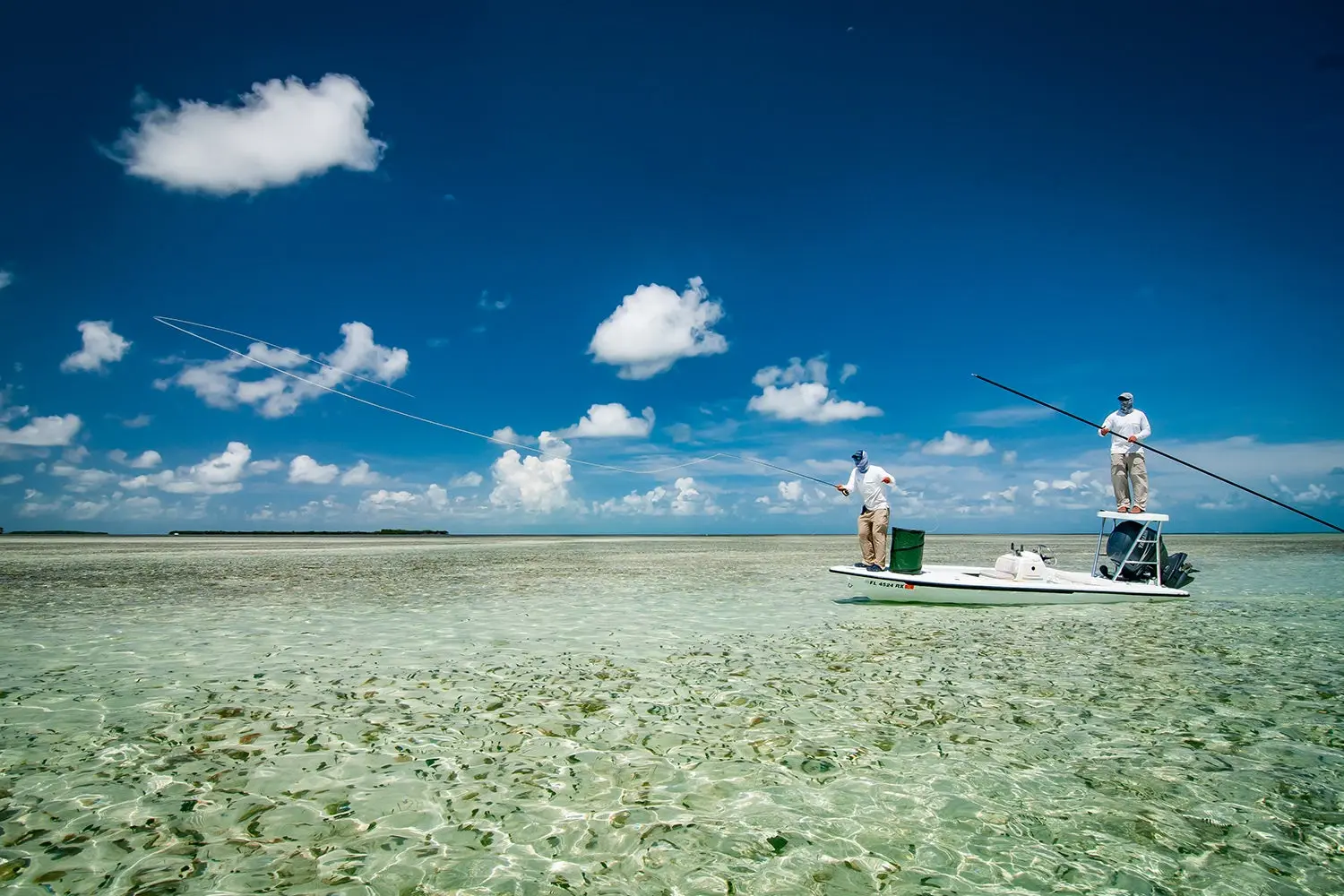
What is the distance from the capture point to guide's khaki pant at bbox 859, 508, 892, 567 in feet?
57.8

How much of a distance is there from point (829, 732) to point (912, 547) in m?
11.0

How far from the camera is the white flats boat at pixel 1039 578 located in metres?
16.2

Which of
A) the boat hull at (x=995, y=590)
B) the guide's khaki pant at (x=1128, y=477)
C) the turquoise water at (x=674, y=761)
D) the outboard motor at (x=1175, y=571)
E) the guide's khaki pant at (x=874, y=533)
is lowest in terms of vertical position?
the turquoise water at (x=674, y=761)

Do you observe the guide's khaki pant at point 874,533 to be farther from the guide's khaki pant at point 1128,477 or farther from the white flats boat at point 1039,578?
the guide's khaki pant at point 1128,477

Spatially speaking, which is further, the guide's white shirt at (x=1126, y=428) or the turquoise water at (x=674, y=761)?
the guide's white shirt at (x=1126, y=428)

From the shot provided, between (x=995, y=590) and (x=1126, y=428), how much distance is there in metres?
5.42

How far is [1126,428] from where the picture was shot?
1750 cm

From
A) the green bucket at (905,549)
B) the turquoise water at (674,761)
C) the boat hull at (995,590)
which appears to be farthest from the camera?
the green bucket at (905,549)

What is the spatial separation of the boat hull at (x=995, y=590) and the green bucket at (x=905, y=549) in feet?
1.17

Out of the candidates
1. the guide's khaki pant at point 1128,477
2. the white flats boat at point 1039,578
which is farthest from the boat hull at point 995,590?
the guide's khaki pant at point 1128,477

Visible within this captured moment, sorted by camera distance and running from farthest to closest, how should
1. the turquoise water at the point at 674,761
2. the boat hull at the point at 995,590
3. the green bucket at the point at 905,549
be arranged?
1. the green bucket at the point at 905,549
2. the boat hull at the point at 995,590
3. the turquoise water at the point at 674,761

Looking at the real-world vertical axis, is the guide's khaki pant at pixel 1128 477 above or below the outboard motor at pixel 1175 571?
above

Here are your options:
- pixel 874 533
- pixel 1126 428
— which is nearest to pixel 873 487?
pixel 874 533

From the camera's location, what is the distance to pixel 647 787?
5.77 metres
